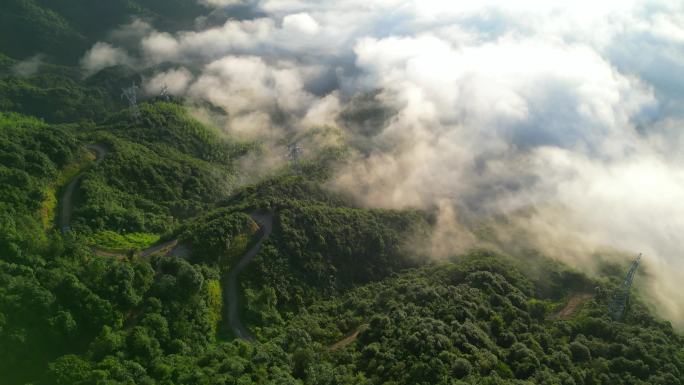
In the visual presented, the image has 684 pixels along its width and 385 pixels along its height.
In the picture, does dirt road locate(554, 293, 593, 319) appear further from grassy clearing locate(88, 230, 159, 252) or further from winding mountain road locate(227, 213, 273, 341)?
grassy clearing locate(88, 230, 159, 252)

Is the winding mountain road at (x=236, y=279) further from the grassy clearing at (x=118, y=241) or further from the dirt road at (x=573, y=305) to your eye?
the dirt road at (x=573, y=305)

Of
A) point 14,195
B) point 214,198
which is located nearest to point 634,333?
point 214,198

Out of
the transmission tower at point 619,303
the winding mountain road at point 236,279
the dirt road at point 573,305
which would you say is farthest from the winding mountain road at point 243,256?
the transmission tower at point 619,303

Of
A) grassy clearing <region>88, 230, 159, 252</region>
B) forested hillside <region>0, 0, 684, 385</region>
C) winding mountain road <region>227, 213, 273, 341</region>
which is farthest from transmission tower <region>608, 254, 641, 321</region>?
grassy clearing <region>88, 230, 159, 252</region>

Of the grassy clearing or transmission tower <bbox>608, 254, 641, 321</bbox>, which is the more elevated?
the grassy clearing

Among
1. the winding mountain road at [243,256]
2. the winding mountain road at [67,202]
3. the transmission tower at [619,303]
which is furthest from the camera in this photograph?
the transmission tower at [619,303]

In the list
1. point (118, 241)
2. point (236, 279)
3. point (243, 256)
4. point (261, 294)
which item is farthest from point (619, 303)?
point (118, 241)

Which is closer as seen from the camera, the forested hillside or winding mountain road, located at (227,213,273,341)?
the forested hillside

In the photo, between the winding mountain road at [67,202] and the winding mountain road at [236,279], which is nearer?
the winding mountain road at [236,279]
